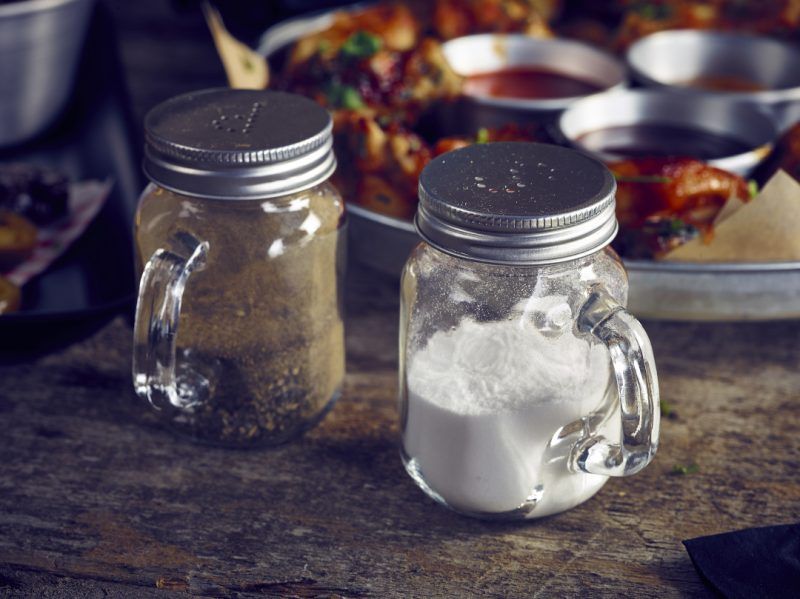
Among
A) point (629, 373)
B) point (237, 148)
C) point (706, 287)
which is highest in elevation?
point (237, 148)

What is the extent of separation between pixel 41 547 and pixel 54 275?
0.44 meters

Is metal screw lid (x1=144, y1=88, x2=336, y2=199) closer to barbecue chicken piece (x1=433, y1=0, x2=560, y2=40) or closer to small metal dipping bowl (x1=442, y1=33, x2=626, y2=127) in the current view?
→ small metal dipping bowl (x1=442, y1=33, x2=626, y2=127)

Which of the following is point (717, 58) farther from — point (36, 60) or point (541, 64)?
point (36, 60)

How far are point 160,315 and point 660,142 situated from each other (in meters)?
0.86

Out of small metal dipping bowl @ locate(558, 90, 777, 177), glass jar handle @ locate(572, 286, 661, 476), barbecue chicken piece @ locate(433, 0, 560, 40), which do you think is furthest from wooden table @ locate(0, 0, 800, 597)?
barbecue chicken piece @ locate(433, 0, 560, 40)

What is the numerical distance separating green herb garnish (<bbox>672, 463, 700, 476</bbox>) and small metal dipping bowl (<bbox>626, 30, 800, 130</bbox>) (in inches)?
34.6

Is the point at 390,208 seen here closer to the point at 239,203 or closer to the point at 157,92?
the point at 239,203

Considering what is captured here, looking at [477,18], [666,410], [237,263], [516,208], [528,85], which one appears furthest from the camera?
[477,18]

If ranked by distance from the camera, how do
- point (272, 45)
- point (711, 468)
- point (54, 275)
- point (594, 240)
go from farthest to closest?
point (272, 45) < point (54, 275) < point (711, 468) < point (594, 240)

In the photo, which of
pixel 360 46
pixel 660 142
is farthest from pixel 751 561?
pixel 360 46

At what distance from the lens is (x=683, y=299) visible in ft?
3.56

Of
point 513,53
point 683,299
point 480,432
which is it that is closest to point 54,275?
point 480,432

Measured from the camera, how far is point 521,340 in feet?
2.69

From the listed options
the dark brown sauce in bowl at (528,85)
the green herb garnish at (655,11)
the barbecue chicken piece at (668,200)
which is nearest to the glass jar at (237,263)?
the barbecue chicken piece at (668,200)
